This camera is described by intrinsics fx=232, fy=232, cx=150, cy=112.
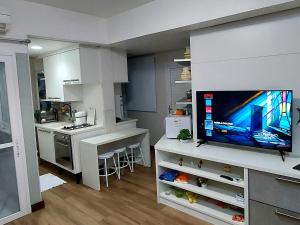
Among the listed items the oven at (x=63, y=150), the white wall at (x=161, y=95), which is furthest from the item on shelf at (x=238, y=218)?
the white wall at (x=161, y=95)

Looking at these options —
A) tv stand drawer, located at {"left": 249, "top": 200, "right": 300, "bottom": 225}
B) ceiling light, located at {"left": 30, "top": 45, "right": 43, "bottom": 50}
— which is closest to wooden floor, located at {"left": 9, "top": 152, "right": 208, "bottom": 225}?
tv stand drawer, located at {"left": 249, "top": 200, "right": 300, "bottom": 225}

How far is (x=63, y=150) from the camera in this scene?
4.00 metres

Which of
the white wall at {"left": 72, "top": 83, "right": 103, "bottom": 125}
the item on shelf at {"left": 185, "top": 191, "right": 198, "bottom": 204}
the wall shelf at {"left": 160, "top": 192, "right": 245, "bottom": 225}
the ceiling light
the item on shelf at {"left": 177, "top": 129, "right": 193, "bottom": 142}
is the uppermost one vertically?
the ceiling light

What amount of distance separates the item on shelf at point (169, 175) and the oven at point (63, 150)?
1633 mm

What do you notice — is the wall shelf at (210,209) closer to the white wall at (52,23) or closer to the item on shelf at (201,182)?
the item on shelf at (201,182)

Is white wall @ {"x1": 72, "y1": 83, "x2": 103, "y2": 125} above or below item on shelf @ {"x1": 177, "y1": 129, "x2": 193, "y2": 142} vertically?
above

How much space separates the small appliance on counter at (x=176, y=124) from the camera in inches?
127

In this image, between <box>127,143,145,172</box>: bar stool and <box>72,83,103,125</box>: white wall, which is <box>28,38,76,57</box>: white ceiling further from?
<box>127,143,145,172</box>: bar stool

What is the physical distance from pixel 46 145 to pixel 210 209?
326 centimetres

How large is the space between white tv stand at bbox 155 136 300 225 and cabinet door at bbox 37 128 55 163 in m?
2.27

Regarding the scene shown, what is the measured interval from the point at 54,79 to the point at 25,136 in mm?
1892

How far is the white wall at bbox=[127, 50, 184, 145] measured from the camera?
5.11 metres

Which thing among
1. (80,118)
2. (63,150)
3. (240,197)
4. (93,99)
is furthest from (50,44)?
(240,197)

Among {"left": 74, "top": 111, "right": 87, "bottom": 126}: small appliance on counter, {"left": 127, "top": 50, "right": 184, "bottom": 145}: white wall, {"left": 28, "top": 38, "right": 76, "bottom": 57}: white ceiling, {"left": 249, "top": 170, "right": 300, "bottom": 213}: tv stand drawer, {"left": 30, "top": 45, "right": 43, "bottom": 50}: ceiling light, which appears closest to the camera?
{"left": 249, "top": 170, "right": 300, "bottom": 213}: tv stand drawer
